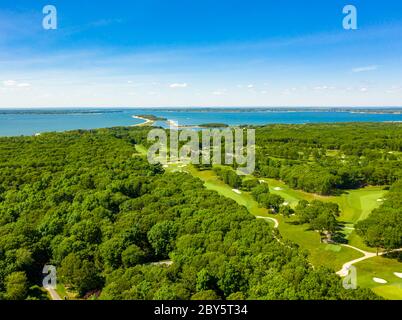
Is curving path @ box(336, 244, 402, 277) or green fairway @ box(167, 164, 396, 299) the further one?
curving path @ box(336, 244, 402, 277)

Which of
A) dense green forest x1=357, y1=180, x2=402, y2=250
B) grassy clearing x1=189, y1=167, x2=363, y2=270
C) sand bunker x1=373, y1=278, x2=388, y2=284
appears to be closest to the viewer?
sand bunker x1=373, y1=278, x2=388, y2=284

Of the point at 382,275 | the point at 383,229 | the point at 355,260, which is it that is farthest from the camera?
the point at 383,229

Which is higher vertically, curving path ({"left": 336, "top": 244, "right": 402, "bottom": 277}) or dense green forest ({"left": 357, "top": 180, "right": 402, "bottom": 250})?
dense green forest ({"left": 357, "top": 180, "right": 402, "bottom": 250})

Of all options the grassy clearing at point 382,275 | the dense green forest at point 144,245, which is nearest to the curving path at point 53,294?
the dense green forest at point 144,245

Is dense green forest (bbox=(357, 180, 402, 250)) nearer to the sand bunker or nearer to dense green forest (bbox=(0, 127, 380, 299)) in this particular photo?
the sand bunker

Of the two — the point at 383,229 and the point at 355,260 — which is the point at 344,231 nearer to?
the point at 383,229

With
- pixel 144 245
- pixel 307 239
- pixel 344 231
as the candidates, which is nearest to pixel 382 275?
pixel 307 239

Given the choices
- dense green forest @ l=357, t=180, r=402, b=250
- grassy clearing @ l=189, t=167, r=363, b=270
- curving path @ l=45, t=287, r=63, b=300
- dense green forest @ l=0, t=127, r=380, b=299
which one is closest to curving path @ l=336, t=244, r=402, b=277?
grassy clearing @ l=189, t=167, r=363, b=270

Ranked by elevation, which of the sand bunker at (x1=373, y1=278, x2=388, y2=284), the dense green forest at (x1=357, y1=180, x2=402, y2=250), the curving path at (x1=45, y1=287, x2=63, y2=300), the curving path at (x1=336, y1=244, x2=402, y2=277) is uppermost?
the dense green forest at (x1=357, y1=180, x2=402, y2=250)
